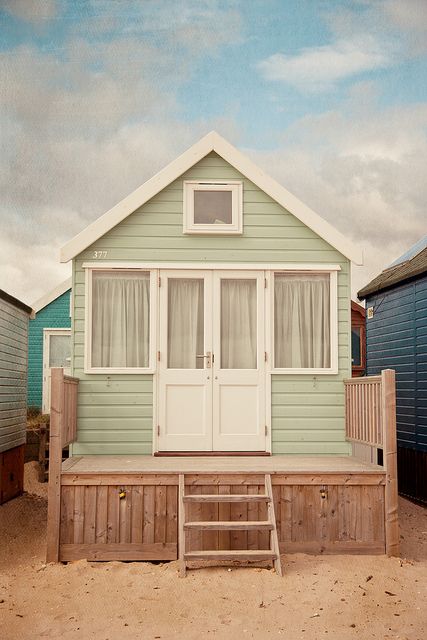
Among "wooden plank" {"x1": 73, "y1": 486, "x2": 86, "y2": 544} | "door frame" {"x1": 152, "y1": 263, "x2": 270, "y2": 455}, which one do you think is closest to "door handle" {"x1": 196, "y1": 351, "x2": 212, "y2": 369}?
"door frame" {"x1": 152, "y1": 263, "x2": 270, "y2": 455}

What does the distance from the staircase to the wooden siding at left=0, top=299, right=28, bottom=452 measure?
14.4 feet

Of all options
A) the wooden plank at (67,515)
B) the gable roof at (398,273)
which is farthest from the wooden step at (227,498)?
the gable roof at (398,273)

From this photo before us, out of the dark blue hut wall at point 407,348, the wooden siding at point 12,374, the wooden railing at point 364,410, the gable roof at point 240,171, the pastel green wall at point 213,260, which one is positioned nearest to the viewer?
the wooden railing at point 364,410

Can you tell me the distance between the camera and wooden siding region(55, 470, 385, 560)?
7984mm

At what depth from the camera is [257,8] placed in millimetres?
23781

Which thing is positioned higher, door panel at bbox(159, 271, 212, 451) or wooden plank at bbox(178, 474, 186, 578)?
door panel at bbox(159, 271, 212, 451)

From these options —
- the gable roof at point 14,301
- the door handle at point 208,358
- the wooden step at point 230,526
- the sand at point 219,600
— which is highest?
the gable roof at point 14,301

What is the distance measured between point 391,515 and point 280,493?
3.70 ft

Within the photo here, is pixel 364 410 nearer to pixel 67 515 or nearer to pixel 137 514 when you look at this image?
pixel 137 514

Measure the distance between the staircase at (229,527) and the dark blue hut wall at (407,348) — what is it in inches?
177

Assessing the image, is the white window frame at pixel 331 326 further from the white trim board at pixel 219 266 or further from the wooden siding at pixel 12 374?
the wooden siding at pixel 12 374

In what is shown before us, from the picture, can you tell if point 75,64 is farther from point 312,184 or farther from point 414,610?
point 414,610

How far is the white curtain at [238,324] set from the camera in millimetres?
9703

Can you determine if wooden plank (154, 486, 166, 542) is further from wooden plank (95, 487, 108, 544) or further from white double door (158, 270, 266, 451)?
white double door (158, 270, 266, 451)
